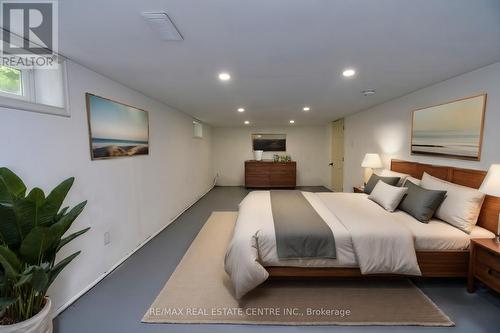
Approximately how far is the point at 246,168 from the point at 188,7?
6.11 metres

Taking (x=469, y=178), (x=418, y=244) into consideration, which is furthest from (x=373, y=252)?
(x=469, y=178)

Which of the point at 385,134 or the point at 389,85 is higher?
the point at 389,85

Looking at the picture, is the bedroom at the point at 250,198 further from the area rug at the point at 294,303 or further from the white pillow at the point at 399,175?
the white pillow at the point at 399,175

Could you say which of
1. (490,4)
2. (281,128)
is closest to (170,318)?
(490,4)

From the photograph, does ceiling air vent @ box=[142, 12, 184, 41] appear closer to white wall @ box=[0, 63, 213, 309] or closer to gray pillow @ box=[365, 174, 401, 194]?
white wall @ box=[0, 63, 213, 309]

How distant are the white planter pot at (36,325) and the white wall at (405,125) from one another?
12.9ft

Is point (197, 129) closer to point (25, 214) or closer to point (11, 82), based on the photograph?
point (11, 82)

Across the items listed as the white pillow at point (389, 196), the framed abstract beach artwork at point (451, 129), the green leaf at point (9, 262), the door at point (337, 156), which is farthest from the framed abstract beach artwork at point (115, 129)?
the door at point (337, 156)

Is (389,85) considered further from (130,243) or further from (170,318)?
(130,243)

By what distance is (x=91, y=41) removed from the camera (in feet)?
5.39

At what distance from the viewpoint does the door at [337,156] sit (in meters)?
6.05

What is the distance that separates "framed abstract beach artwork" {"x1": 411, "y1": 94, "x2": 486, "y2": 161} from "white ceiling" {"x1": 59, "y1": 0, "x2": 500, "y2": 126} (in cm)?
37

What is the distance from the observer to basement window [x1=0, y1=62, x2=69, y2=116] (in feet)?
5.24

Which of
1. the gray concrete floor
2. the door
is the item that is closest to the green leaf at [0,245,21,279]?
the gray concrete floor
